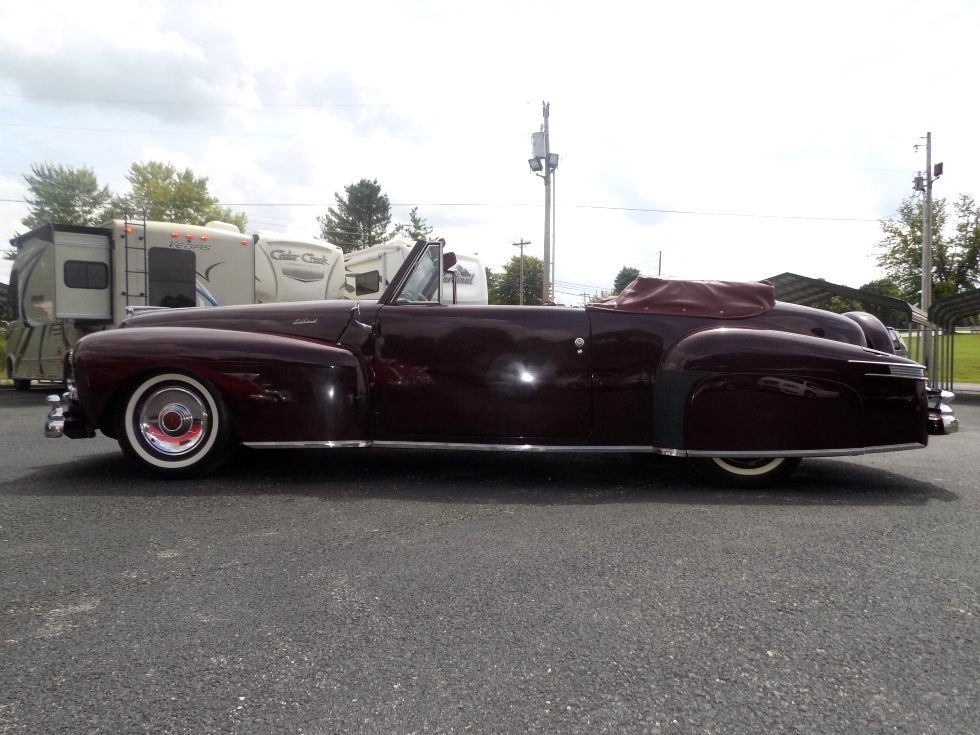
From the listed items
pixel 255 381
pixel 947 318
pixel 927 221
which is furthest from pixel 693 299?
pixel 927 221

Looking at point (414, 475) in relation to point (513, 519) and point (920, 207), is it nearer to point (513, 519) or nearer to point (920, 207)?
point (513, 519)

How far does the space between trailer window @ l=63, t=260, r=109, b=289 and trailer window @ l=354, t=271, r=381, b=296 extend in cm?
436

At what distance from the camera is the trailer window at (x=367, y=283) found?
1349cm

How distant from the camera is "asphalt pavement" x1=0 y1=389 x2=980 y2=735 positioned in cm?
183

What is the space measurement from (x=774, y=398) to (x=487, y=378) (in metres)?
1.68

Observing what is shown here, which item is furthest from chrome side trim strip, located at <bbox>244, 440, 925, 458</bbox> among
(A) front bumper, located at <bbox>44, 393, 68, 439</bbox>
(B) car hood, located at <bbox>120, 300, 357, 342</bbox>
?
(A) front bumper, located at <bbox>44, 393, 68, 439</bbox>

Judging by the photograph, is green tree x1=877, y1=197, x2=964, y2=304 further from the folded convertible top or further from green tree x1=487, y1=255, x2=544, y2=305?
the folded convertible top

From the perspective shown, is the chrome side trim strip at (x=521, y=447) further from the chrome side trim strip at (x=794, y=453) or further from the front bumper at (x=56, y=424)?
the front bumper at (x=56, y=424)

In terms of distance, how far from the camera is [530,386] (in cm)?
444

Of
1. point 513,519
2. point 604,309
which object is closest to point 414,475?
point 513,519

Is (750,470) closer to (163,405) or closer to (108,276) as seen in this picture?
(163,405)

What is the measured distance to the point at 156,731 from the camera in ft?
5.61

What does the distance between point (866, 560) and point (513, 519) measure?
60.9 inches

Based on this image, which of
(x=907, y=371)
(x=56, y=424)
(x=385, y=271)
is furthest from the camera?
(x=385, y=271)
